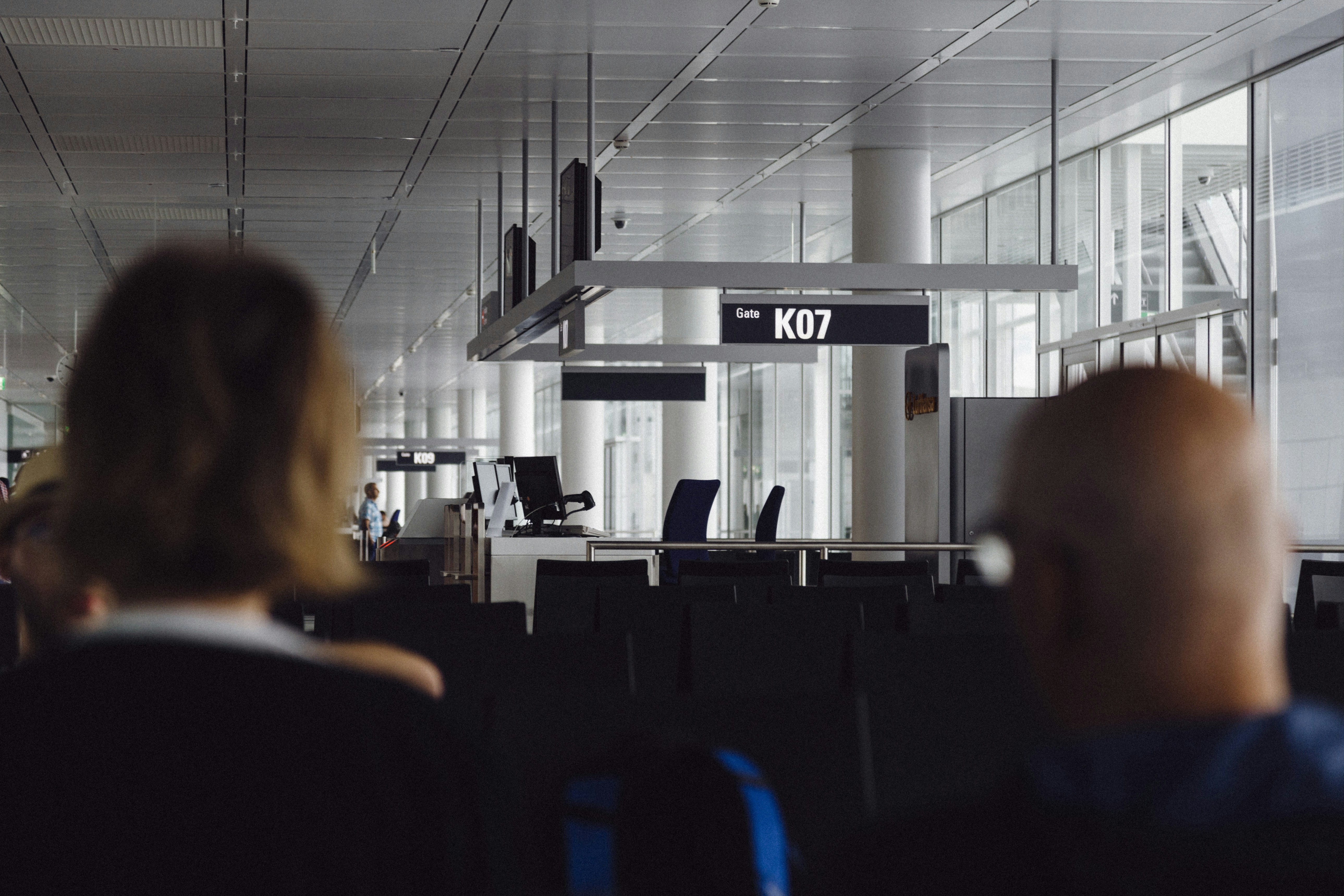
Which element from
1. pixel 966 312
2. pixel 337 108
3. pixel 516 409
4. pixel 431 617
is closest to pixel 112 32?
pixel 337 108

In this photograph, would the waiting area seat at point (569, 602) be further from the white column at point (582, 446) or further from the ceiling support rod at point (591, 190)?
the white column at point (582, 446)

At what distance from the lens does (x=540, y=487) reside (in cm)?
1100

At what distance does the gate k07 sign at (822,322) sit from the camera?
25.5 feet

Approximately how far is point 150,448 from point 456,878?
Result: 15.3 inches

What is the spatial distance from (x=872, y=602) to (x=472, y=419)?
91.2ft

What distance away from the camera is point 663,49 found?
7.32m

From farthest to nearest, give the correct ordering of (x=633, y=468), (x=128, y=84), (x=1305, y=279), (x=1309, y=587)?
(x=633, y=468), (x=1305, y=279), (x=128, y=84), (x=1309, y=587)

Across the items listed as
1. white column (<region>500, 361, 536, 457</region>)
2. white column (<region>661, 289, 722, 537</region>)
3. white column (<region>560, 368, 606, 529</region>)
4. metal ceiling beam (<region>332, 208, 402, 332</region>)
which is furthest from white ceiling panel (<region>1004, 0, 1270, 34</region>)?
white column (<region>500, 361, 536, 457</region>)

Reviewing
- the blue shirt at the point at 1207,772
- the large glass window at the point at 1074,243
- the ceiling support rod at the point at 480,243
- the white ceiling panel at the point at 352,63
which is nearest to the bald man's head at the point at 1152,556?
the blue shirt at the point at 1207,772

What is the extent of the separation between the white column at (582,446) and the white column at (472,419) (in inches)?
495

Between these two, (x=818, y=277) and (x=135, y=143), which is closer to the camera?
(x=818, y=277)

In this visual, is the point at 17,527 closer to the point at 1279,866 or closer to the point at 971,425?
the point at 1279,866

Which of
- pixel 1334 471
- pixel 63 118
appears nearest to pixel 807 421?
pixel 1334 471

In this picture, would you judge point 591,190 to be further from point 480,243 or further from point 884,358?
point 480,243
